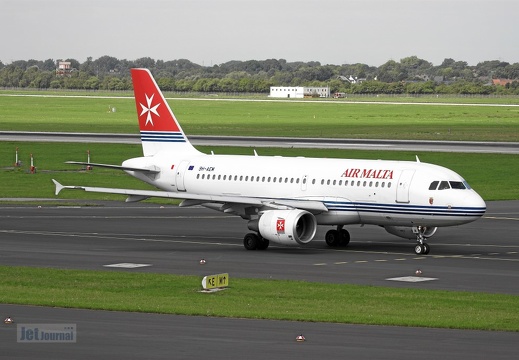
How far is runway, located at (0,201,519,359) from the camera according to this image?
27578 mm

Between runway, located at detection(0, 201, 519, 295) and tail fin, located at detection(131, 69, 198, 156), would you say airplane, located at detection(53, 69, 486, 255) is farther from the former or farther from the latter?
runway, located at detection(0, 201, 519, 295)

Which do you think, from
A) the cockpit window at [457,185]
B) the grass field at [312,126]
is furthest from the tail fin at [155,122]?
the grass field at [312,126]

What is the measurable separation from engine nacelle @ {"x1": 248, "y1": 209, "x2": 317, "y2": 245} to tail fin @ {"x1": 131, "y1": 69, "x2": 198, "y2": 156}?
9587mm

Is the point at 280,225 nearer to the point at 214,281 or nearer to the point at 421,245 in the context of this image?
the point at 421,245

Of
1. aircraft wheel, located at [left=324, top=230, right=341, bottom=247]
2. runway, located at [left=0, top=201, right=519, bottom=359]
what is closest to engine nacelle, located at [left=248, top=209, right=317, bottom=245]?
runway, located at [left=0, top=201, right=519, bottom=359]

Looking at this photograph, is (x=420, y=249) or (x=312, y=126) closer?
(x=420, y=249)

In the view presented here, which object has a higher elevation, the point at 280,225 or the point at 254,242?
the point at 280,225

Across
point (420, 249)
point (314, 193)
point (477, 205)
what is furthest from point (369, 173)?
point (477, 205)

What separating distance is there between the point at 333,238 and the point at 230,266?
8937 mm

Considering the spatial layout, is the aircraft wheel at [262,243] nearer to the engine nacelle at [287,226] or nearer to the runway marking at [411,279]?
the engine nacelle at [287,226]

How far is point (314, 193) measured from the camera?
170 ft

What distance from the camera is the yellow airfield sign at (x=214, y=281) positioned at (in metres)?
37.6

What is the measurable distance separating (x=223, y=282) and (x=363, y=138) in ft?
319

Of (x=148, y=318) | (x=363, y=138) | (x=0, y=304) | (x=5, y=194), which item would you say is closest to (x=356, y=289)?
(x=148, y=318)
